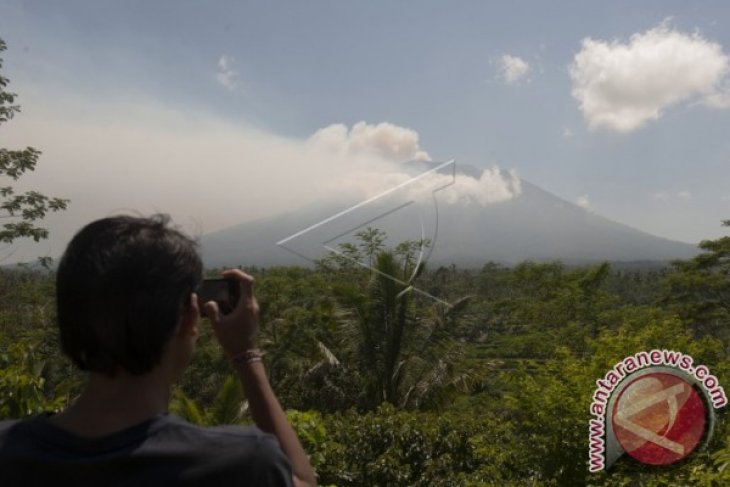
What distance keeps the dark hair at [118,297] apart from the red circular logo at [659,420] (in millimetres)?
4786

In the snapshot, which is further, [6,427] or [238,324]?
[238,324]

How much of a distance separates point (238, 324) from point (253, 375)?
11 cm

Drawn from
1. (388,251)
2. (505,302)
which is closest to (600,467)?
(388,251)

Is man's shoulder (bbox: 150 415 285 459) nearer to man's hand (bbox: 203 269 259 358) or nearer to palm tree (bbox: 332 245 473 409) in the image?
man's hand (bbox: 203 269 259 358)

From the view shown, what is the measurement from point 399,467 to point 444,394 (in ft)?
16.6

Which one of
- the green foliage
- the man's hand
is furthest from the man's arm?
the green foliage

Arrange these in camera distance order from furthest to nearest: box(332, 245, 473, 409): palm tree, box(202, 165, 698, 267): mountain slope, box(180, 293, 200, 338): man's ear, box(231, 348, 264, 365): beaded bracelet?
1. box(332, 245, 473, 409): palm tree
2. box(202, 165, 698, 267): mountain slope
3. box(231, 348, 264, 365): beaded bracelet
4. box(180, 293, 200, 338): man's ear

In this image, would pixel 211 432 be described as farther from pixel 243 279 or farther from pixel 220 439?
pixel 243 279

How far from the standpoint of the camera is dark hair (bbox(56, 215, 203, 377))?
85 centimetres

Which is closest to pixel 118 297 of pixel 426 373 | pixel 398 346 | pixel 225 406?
pixel 225 406

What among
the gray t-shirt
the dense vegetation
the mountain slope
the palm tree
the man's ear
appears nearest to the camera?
the gray t-shirt

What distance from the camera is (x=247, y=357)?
1.03m

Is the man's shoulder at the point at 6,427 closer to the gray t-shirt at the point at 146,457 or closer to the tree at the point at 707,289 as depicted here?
the gray t-shirt at the point at 146,457

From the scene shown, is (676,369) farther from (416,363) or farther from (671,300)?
(671,300)
